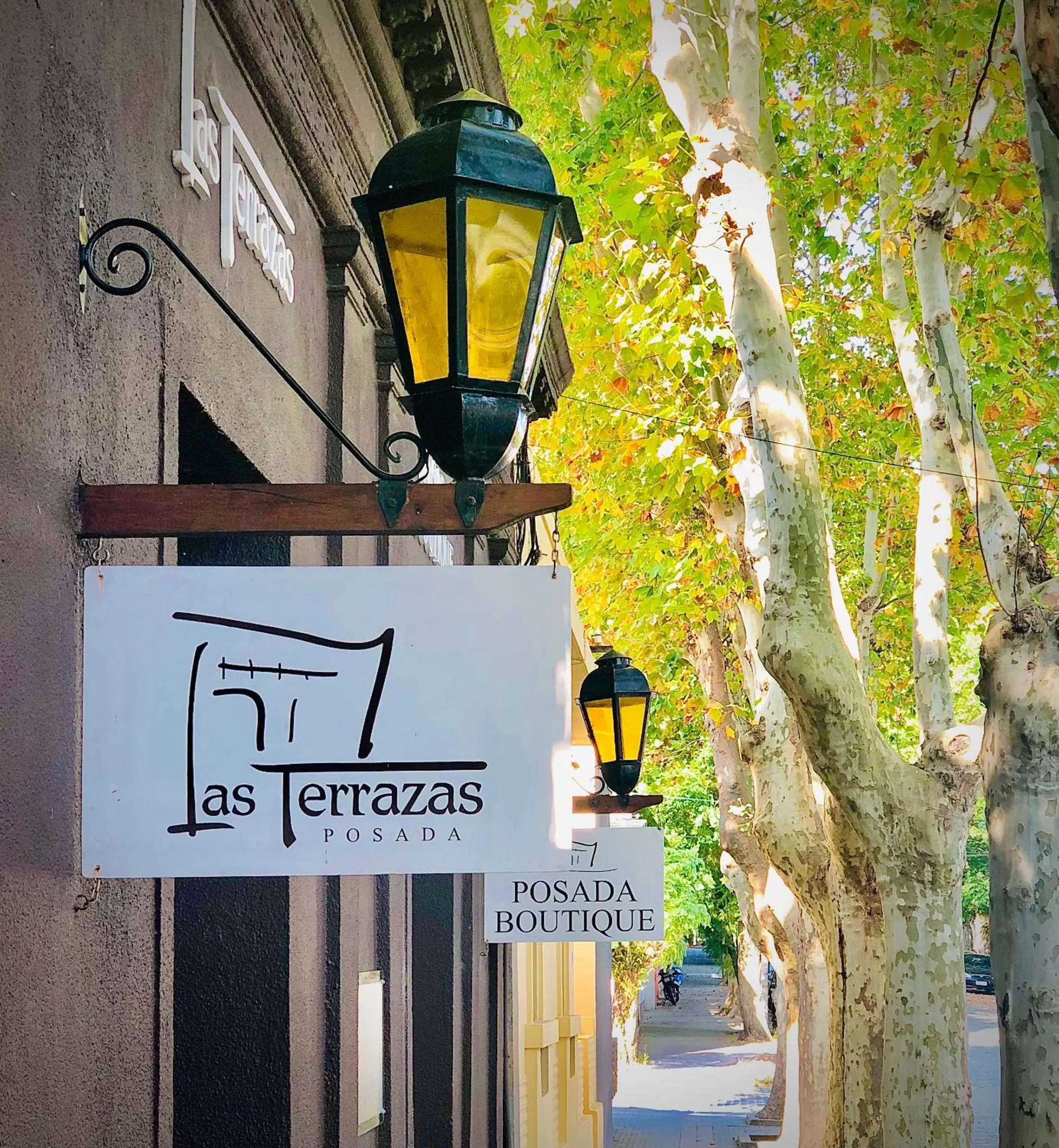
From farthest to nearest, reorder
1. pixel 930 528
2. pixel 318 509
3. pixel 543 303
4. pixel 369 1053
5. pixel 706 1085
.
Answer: pixel 706 1085 < pixel 930 528 < pixel 369 1053 < pixel 543 303 < pixel 318 509

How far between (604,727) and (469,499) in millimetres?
6924

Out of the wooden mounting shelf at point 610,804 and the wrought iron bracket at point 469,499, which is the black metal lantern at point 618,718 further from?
the wrought iron bracket at point 469,499

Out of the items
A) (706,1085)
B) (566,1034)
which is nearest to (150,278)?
(566,1034)

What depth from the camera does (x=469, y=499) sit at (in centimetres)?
307

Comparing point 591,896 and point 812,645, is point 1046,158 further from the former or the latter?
point 591,896

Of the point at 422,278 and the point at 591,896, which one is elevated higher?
the point at 422,278

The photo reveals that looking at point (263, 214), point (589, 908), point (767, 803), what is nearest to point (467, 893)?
point (589, 908)

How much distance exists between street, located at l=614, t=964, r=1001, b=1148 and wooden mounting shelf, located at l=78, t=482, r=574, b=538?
42.7 ft

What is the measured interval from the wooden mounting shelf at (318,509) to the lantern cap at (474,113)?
78 centimetres

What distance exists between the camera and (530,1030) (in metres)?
16.5

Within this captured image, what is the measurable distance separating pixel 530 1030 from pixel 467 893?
562 cm

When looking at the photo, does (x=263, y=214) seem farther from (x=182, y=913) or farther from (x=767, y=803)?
(x=767, y=803)

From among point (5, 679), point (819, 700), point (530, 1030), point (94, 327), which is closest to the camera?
point (5, 679)

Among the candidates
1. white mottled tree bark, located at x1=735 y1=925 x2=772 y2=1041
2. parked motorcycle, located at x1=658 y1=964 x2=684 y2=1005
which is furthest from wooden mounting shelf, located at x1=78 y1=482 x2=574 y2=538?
parked motorcycle, located at x1=658 y1=964 x2=684 y2=1005
